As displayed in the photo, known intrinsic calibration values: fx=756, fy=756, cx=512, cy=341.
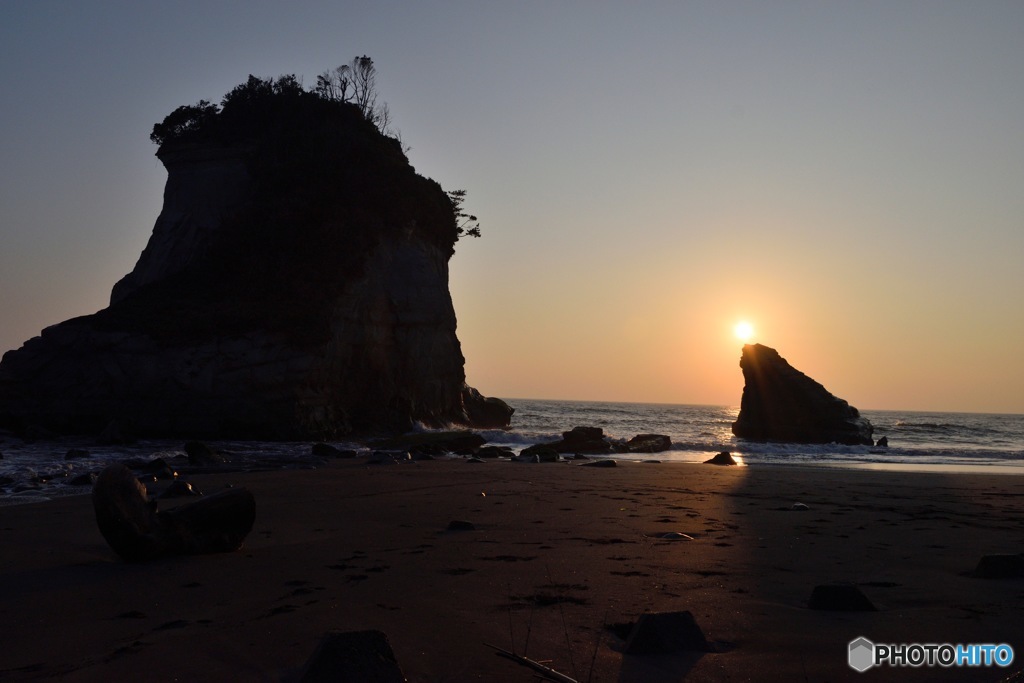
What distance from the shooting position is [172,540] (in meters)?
5.57

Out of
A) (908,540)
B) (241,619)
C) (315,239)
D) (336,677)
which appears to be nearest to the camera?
(336,677)

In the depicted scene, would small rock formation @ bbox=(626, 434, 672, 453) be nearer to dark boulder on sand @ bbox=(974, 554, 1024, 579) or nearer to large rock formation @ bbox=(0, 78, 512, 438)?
large rock formation @ bbox=(0, 78, 512, 438)

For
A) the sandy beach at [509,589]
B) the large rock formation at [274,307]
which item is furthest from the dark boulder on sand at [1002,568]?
the large rock formation at [274,307]

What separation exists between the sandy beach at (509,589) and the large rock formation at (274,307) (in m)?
16.7

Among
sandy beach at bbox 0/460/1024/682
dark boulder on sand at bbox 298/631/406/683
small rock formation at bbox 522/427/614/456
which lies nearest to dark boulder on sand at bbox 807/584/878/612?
sandy beach at bbox 0/460/1024/682

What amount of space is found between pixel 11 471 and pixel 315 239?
60.2 ft

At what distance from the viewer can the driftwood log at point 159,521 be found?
17.7 ft

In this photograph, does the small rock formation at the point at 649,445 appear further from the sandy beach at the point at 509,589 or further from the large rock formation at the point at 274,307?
the sandy beach at the point at 509,589

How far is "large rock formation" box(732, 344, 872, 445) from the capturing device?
3381cm

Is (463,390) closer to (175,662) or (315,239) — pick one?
(315,239)

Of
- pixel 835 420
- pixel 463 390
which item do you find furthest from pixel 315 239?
pixel 835 420

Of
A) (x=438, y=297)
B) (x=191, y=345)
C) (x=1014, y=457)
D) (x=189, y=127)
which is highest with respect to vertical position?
(x=189, y=127)

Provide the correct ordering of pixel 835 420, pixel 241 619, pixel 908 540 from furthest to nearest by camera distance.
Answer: pixel 835 420
pixel 908 540
pixel 241 619

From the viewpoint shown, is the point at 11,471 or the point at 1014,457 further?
the point at 1014,457
